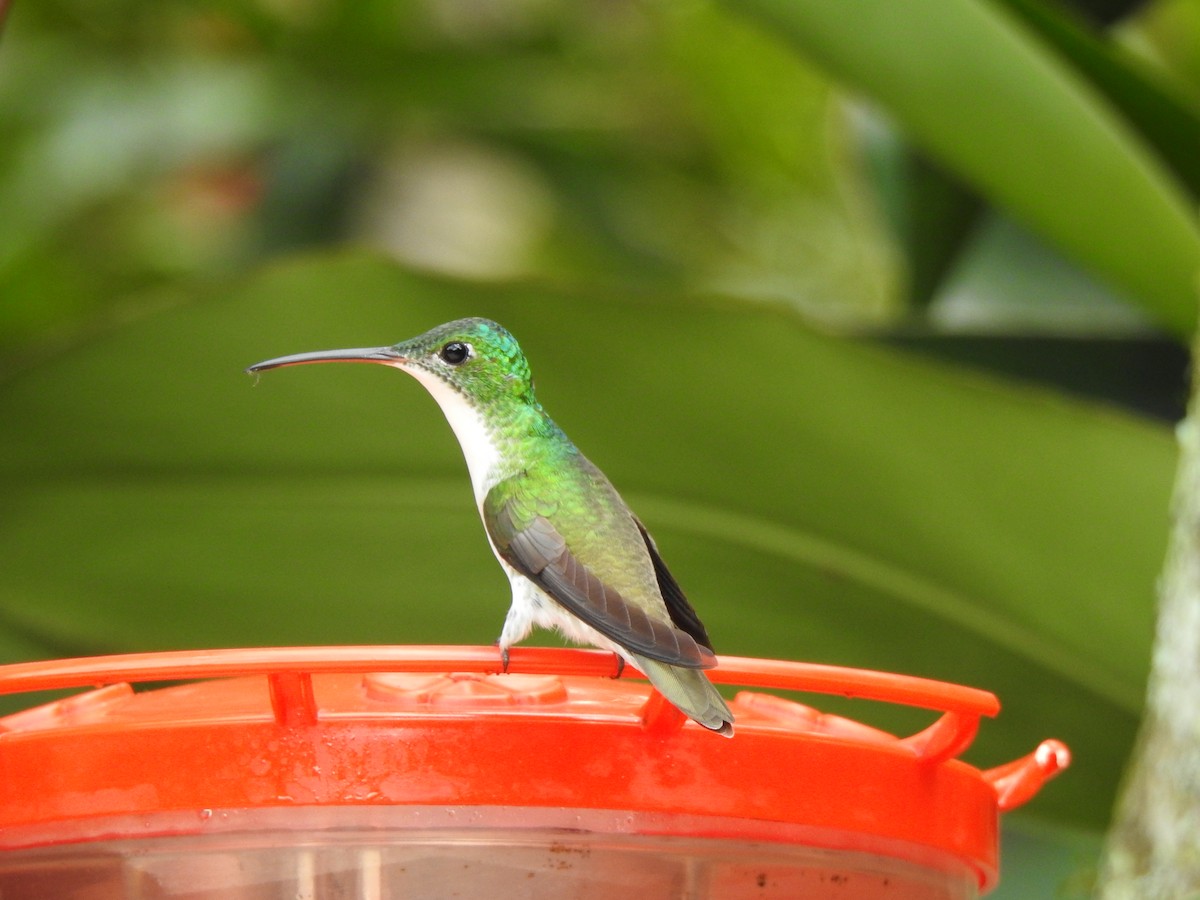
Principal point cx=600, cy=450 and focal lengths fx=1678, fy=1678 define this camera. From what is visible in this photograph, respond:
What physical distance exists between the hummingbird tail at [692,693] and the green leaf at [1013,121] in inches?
33.2

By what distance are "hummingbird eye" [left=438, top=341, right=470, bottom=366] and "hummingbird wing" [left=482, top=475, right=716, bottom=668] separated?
95mm

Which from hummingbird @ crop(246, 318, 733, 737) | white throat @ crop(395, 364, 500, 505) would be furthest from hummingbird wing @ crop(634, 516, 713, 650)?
white throat @ crop(395, 364, 500, 505)

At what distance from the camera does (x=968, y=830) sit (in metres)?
1.05

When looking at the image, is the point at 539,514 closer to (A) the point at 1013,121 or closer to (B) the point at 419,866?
(B) the point at 419,866

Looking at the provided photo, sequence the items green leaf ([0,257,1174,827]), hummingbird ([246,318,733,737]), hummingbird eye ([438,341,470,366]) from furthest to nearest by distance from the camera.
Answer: green leaf ([0,257,1174,827]), hummingbird eye ([438,341,470,366]), hummingbird ([246,318,733,737])

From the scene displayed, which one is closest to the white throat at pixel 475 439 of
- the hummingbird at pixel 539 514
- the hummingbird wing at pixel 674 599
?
the hummingbird at pixel 539 514

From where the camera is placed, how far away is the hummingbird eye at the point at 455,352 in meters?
1.12

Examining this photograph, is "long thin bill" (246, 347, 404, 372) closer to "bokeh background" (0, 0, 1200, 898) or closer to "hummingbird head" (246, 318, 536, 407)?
"hummingbird head" (246, 318, 536, 407)

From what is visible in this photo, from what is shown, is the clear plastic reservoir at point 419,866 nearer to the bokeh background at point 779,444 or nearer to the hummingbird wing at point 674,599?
the hummingbird wing at point 674,599

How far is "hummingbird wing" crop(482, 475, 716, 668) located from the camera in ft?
3.07

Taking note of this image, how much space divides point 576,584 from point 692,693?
16 cm

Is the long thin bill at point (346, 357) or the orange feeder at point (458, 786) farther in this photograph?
the long thin bill at point (346, 357)

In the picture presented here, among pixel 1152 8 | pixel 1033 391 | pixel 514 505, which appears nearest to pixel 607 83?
pixel 1152 8

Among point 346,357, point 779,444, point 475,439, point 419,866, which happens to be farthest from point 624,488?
point 419,866
